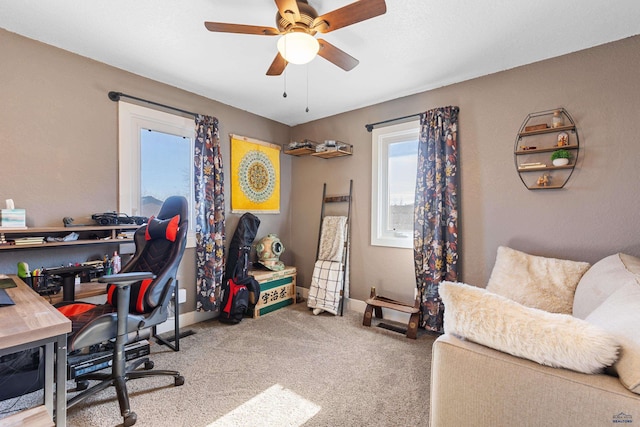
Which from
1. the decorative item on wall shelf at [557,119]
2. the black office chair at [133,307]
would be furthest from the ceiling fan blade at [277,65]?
the decorative item on wall shelf at [557,119]

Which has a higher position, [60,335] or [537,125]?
[537,125]

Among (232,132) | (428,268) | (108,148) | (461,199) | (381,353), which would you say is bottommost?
(381,353)

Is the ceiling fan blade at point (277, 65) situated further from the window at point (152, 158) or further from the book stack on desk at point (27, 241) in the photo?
the book stack on desk at point (27, 241)

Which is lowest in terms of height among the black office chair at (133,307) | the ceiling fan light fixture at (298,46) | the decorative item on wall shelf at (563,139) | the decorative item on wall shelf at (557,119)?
the black office chair at (133,307)

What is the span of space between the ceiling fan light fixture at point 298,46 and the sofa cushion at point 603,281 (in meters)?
1.92

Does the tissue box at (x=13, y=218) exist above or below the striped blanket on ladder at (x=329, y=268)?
above

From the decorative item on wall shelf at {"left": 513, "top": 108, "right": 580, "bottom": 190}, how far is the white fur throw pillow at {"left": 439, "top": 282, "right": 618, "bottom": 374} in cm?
193

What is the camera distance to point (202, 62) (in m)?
2.51

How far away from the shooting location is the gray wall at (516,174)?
210 cm

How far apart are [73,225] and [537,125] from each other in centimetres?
389

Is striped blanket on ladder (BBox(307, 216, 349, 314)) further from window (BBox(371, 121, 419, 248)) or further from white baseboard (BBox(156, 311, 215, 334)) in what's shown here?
white baseboard (BBox(156, 311, 215, 334))

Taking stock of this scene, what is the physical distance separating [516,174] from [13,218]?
12.8 ft

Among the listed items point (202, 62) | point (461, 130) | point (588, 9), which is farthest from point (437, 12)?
point (202, 62)

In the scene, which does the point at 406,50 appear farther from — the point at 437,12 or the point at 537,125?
the point at 537,125
